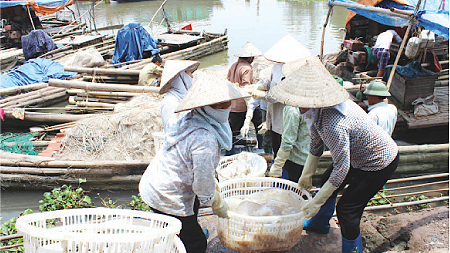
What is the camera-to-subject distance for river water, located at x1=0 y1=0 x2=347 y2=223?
1464cm

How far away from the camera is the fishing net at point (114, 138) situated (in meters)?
4.60

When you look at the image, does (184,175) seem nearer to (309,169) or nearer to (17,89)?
(309,169)

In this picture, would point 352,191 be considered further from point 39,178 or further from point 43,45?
point 43,45

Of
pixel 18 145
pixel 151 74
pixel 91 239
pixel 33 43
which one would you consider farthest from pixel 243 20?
pixel 91 239

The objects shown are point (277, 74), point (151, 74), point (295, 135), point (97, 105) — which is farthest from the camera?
point (151, 74)

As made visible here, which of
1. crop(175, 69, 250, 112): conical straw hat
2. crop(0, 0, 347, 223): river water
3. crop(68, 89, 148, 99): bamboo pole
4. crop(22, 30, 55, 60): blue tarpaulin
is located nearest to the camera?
crop(175, 69, 250, 112): conical straw hat

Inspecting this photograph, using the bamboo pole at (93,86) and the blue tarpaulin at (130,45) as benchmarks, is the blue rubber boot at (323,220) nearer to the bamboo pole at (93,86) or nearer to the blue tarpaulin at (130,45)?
the bamboo pole at (93,86)

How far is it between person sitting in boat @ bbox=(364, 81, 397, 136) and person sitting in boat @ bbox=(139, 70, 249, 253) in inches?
57.1

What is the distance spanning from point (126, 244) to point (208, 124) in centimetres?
78

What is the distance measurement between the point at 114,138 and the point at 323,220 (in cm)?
328

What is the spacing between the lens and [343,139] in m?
1.96

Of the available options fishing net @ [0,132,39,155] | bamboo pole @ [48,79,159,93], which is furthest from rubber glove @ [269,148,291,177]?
bamboo pole @ [48,79,159,93]

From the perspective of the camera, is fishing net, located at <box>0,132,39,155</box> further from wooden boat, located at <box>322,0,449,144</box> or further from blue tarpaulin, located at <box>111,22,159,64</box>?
blue tarpaulin, located at <box>111,22,159,64</box>

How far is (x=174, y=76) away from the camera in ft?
9.04
